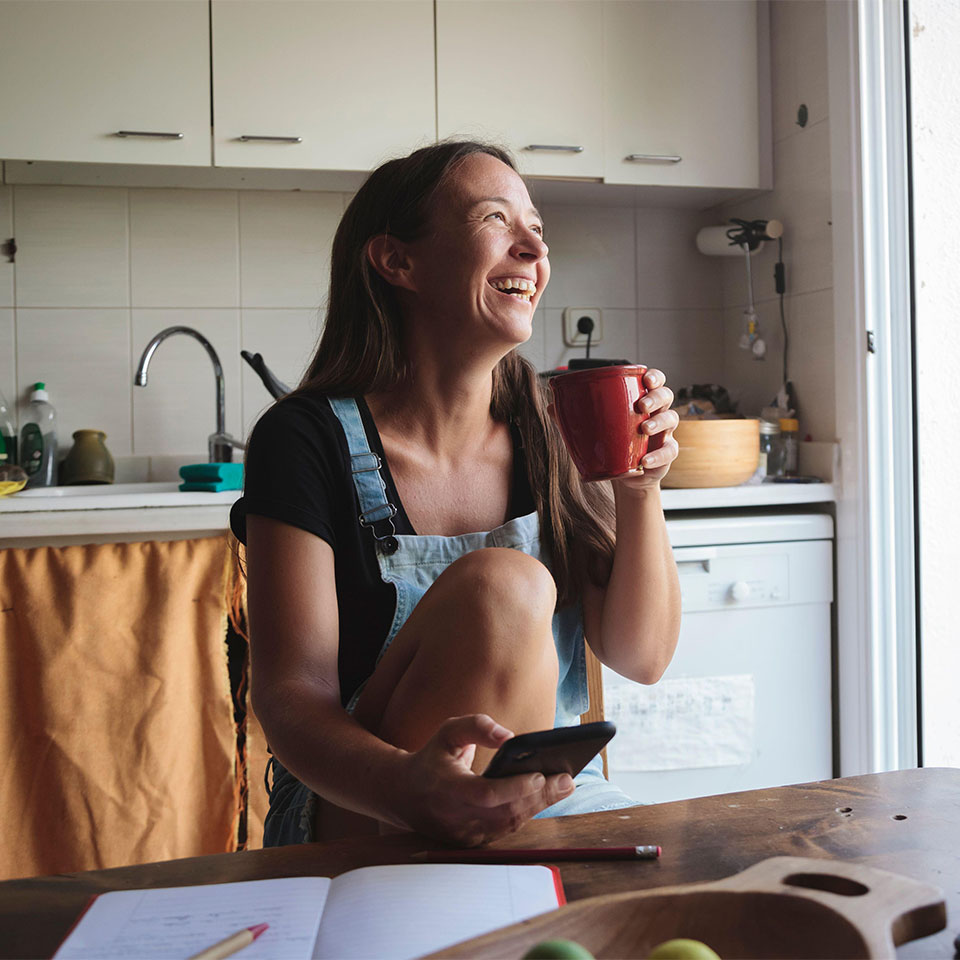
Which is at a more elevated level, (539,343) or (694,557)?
(539,343)

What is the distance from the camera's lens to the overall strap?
3.40ft

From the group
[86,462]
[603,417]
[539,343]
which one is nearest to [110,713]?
[86,462]

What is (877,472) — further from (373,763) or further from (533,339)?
(373,763)

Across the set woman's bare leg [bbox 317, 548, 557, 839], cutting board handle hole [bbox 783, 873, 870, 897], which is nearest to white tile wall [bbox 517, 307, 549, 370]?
woman's bare leg [bbox 317, 548, 557, 839]

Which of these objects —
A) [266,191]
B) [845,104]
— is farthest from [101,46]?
[845,104]

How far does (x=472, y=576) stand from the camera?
0.81 metres

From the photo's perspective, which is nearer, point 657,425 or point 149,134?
point 657,425

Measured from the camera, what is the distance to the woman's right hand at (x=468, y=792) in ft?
1.91

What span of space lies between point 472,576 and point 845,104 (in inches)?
67.7

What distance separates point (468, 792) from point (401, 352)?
0.69 m

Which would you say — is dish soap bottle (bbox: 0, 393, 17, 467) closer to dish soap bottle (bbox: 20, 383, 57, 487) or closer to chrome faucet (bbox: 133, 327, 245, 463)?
dish soap bottle (bbox: 20, 383, 57, 487)

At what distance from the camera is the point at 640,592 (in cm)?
105

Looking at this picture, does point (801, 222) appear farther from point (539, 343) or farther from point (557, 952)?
point (557, 952)

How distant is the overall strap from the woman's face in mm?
169
